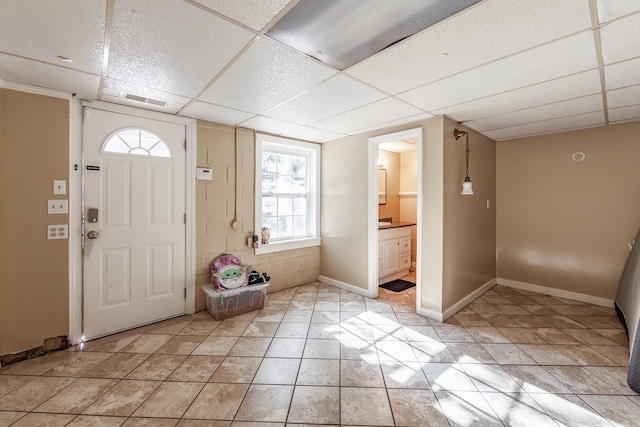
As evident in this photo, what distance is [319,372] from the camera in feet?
6.70

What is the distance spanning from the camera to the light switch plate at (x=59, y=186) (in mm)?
2293

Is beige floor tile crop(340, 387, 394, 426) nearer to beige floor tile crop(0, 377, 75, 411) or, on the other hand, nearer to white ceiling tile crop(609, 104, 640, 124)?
beige floor tile crop(0, 377, 75, 411)

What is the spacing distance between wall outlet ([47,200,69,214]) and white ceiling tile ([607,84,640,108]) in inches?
188

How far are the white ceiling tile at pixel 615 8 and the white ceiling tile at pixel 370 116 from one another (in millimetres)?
1321

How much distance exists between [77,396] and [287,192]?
2959 mm

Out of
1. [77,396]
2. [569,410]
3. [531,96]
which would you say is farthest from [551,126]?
[77,396]

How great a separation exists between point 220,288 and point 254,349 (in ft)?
2.92

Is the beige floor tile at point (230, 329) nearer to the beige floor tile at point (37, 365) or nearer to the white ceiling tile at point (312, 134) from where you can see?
the beige floor tile at point (37, 365)

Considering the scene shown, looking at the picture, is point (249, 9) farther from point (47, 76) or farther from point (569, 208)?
point (569, 208)

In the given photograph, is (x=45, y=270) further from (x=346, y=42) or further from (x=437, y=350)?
(x=437, y=350)

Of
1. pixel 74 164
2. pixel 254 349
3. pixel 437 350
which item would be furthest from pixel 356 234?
pixel 74 164

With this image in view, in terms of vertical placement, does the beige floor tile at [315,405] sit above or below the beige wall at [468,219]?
below

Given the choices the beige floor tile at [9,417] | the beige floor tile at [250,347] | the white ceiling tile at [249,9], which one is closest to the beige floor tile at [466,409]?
the beige floor tile at [250,347]

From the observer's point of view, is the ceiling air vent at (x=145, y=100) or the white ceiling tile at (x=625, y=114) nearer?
the ceiling air vent at (x=145, y=100)
